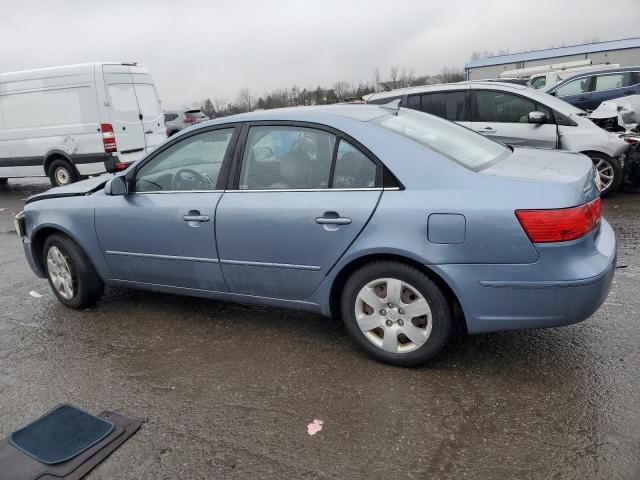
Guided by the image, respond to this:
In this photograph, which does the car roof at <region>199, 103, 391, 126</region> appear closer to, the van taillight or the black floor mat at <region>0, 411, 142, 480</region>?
the black floor mat at <region>0, 411, 142, 480</region>

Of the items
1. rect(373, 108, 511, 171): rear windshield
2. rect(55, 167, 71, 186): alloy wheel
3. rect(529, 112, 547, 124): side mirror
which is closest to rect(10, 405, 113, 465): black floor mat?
rect(373, 108, 511, 171): rear windshield

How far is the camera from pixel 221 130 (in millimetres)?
3779

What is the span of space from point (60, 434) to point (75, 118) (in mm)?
8835

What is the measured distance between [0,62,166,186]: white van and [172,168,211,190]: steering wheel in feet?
→ 22.5

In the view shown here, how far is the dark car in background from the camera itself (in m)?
13.8

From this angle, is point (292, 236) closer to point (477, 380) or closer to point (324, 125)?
point (324, 125)

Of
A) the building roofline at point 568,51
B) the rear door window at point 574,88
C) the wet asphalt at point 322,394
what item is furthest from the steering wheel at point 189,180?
the building roofline at point 568,51

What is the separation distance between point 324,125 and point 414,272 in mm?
1103

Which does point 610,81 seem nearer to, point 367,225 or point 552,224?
point 552,224

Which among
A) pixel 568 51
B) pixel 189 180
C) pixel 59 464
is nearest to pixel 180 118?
pixel 189 180

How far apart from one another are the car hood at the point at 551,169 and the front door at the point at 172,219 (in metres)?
1.83

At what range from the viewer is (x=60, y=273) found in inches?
179

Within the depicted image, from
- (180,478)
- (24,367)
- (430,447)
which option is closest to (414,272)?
(430,447)

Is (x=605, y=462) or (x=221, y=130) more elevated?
(x=221, y=130)
